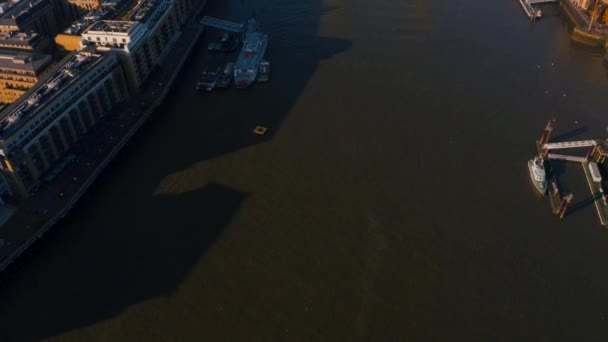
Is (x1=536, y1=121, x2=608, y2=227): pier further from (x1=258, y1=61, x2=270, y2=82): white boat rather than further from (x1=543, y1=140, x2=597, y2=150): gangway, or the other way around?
(x1=258, y1=61, x2=270, y2=82): white boat

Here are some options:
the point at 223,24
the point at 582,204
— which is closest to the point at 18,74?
the point at 223,24

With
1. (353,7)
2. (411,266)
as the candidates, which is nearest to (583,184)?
(411,266)

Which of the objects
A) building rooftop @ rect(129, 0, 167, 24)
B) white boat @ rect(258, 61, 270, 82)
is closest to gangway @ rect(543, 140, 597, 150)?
white boat @ rect(258, 61, 270, 82)

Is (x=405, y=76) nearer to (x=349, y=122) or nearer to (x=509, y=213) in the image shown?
(x=349, y=122)

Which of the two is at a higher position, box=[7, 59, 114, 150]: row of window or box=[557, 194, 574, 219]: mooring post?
box=[7, 59, 114, 150]: row of window

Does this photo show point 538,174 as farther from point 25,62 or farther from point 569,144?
point 25,62

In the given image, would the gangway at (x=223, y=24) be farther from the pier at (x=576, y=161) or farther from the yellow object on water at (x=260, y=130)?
the pier at (x=576, y=161)

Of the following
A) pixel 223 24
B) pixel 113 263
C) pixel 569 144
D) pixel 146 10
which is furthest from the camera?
pixel 223 24
